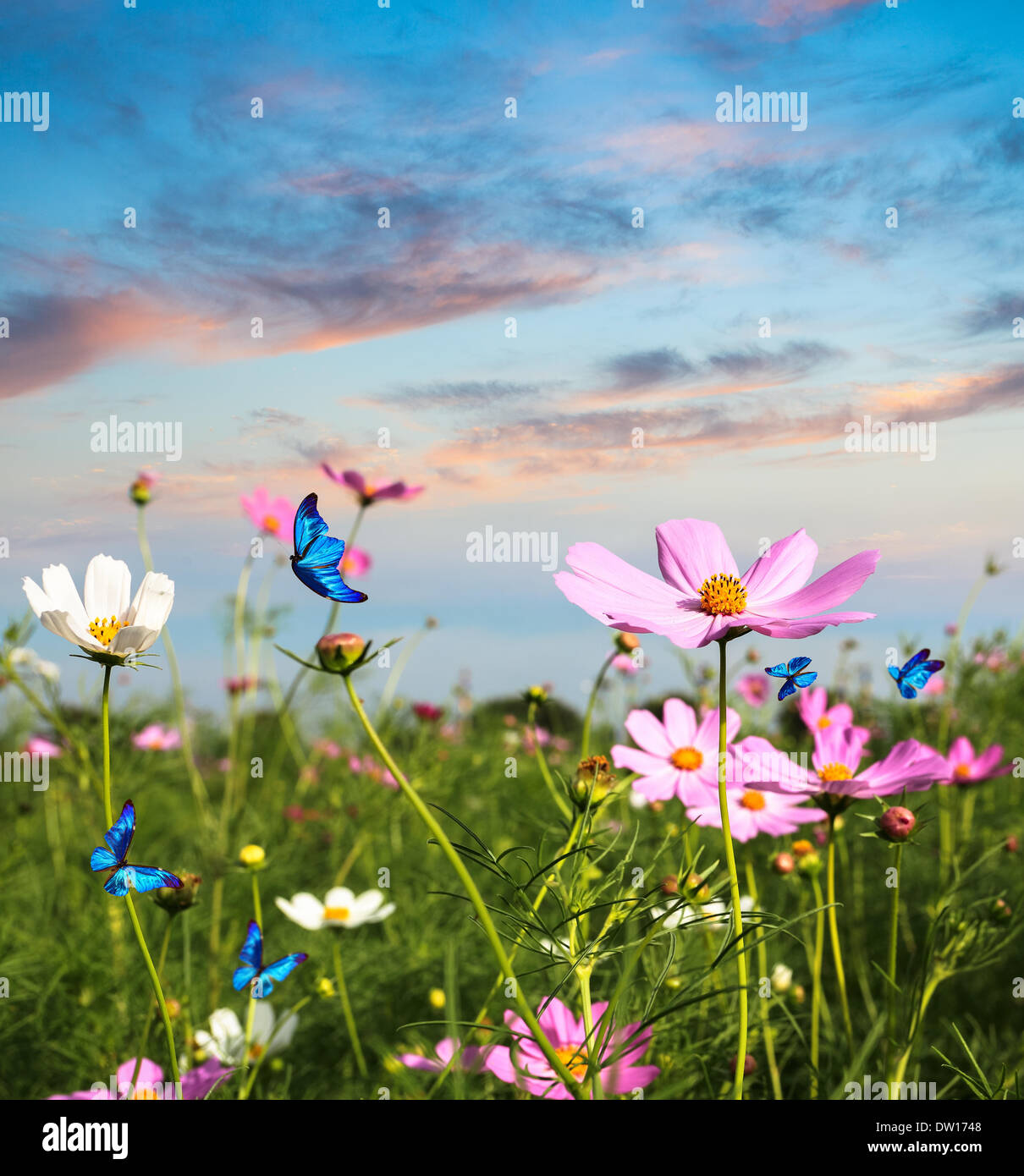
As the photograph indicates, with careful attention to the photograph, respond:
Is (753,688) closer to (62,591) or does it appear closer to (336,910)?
(336,910)

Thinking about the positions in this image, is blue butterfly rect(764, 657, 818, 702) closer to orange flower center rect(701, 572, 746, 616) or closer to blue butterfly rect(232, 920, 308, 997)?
orange flower center rect(701, 572, 746, 616)

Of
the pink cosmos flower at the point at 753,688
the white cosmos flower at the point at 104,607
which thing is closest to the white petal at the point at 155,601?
the white cosmos flower at the point at 104,607

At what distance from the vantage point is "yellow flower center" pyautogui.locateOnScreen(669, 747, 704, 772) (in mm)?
759

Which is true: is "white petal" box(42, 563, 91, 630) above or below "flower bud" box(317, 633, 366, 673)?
above

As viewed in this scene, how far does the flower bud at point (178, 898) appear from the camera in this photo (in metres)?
0.58

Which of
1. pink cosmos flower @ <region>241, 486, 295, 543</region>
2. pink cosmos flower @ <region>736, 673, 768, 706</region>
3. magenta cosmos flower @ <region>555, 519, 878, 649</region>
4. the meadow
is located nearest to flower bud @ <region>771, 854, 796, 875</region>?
the meadow

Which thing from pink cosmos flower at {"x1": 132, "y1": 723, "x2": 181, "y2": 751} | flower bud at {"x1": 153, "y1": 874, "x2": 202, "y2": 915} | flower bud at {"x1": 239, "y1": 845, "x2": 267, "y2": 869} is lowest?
pink cosmos flower at {"x1": 132, "y1": 723, "x2": 181, "y2": 751}

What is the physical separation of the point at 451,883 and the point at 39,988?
0.64m

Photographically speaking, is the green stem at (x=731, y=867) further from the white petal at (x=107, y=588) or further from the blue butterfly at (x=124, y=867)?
the white petal at (x=107, y=588)

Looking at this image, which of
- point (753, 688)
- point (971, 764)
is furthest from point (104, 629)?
point (753, 688)

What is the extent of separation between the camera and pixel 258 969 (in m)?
0.62

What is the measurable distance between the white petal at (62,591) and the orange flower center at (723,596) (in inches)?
14.0
